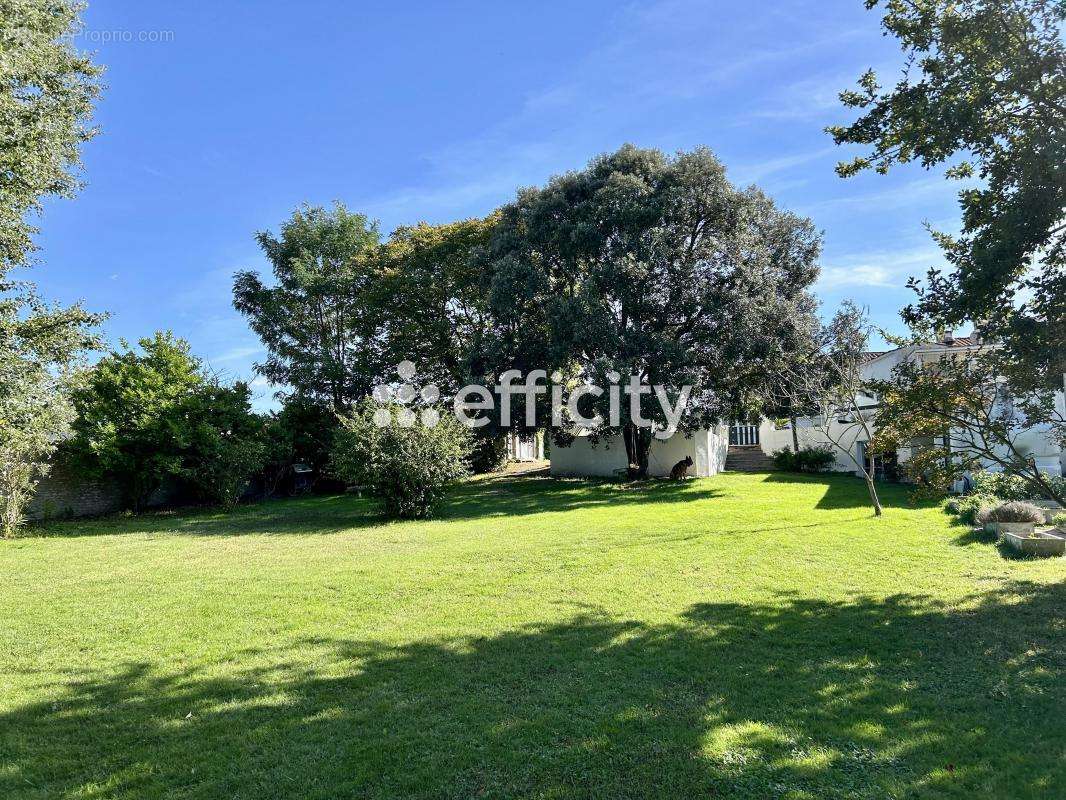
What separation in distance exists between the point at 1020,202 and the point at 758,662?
15.8ft

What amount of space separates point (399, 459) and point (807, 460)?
57.3 ft

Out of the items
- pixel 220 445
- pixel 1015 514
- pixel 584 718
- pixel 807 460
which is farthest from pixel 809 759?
pixel 807 460

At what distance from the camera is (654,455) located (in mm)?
23656

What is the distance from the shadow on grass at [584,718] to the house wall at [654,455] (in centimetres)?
1760

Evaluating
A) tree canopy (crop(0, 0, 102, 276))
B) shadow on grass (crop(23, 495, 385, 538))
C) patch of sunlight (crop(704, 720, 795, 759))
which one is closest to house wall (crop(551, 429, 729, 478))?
shadow on grass (crop(23, 495, 385, 538))

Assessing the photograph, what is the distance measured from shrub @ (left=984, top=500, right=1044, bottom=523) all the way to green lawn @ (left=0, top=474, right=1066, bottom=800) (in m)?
0.92

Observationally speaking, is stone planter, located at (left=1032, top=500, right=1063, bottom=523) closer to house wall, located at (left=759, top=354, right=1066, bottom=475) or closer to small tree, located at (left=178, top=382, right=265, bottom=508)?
house wall, located at (left=759, top=354, right=1066, bottom=475)

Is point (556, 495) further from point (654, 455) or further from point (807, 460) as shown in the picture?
point (807, 460)

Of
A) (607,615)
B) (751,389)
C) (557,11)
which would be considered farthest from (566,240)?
(607,615)

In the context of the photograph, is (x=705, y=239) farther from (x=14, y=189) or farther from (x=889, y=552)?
(x=14, y=189)

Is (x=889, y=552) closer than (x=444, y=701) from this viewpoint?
No

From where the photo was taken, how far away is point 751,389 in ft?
62.4

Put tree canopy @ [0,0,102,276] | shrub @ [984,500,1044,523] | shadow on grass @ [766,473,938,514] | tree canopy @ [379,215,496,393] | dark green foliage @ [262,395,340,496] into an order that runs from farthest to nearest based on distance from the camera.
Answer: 1. tree canopy @ [379,215,496,393]
2. dark green foliage @ [262,395,340,496]
3. shadow on grass @ [766,473,938,514]
4. tree canopy @ [0,0,102,276]
5. shrub @ [984,500,1044,523]
